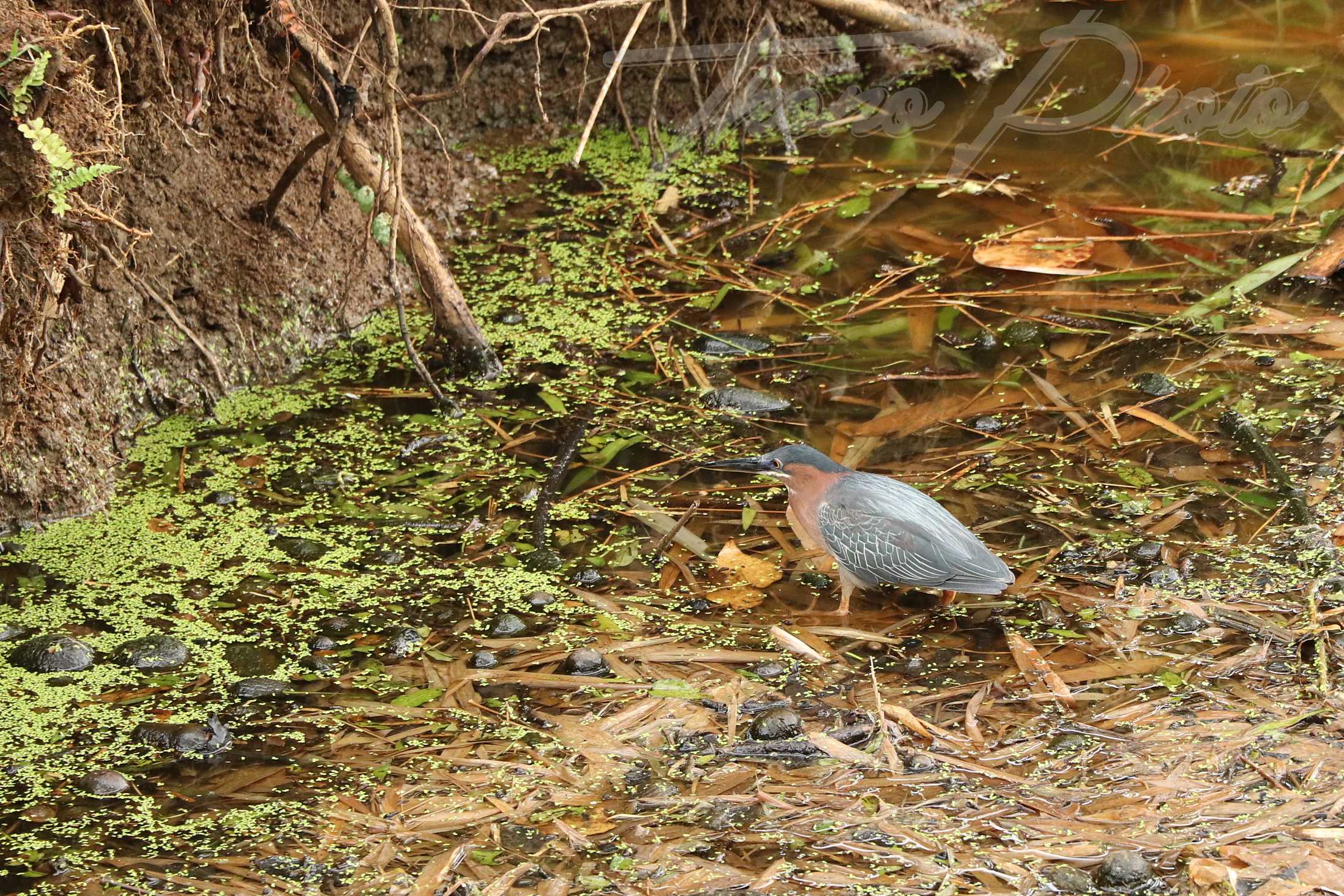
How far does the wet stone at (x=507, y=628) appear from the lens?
3.84m

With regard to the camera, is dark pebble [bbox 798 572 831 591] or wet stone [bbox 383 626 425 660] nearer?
wet stone [bbox 383 626 425 660]

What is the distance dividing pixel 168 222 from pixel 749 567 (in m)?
2.82

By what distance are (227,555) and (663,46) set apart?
3.84 m

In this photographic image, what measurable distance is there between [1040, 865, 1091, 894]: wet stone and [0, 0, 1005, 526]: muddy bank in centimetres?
320

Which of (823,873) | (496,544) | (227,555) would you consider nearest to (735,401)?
(496,544)

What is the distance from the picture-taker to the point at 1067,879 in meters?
2.82

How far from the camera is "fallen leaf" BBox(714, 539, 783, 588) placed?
13.5 ft

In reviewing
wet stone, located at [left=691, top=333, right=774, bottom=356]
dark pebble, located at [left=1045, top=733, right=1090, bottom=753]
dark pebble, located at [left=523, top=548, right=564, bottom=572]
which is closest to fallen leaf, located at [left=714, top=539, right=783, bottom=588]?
dark pebble, located at [left=523, top=548, right=564, bottom=572]

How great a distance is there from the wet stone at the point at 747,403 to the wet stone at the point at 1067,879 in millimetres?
2371

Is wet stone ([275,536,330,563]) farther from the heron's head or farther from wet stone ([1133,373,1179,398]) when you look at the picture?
wet stone ([1133,373,1179,398])

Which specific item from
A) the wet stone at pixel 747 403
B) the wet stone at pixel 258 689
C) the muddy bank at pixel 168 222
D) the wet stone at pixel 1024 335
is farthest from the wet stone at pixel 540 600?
the wet stone at pixel 1024 335

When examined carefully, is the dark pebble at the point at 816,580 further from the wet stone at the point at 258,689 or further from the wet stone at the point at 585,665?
the wet stone at the point at 258,689

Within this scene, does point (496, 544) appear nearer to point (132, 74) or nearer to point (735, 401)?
point (735, 401)

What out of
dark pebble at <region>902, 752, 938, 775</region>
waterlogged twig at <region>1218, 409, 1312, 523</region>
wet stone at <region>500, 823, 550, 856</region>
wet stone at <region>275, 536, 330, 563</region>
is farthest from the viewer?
wet stone at <region>275, 536, 330, 563</region>
